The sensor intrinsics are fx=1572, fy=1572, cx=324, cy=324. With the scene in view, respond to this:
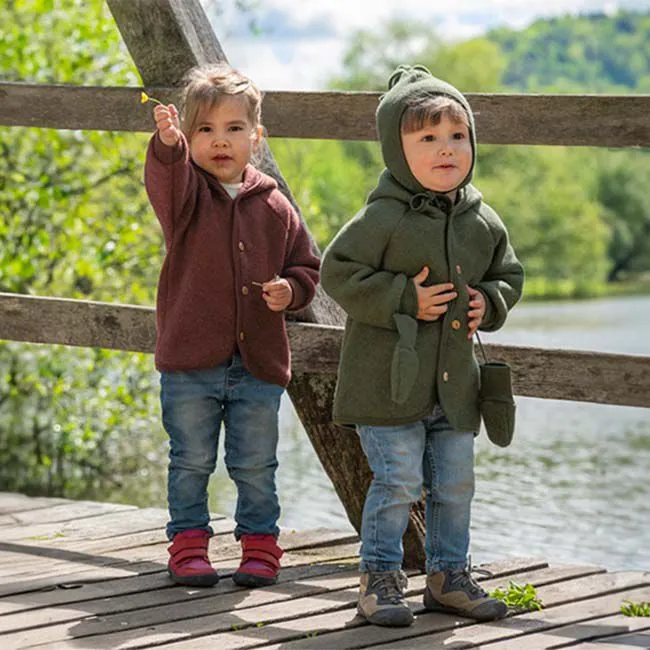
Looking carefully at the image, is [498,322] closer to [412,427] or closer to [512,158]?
[412,427]

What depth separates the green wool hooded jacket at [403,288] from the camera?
3.55 meters

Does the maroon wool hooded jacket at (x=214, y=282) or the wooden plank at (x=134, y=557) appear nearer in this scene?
the maroon wool hooded jacket at (x=214, y=282)

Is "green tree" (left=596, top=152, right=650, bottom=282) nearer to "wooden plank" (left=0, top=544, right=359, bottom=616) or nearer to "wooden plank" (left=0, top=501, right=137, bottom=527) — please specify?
"wooden plank" (left=0, top=501, right=137, bottom=527)

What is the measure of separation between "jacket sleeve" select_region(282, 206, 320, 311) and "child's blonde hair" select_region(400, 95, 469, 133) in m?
0.55

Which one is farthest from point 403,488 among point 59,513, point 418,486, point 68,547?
point 59,513

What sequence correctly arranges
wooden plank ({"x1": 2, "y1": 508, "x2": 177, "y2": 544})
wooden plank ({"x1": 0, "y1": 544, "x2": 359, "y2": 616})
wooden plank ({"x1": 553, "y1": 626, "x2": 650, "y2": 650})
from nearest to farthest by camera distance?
wooden plank ({"x1": 553, "y1": 626, "x2": 650, "y2": 650})
wooden plank ({"x1": 0, "y1": 544, "x2": 359, "y2": 616})
wooden plank ({"x1": 2, "y1": 508, "x2": 177, "y2": 544})

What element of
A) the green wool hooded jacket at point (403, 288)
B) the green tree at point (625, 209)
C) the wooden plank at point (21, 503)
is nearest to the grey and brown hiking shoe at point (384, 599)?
the green wool hooded jacket at point (403, 288)

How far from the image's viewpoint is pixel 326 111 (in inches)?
164

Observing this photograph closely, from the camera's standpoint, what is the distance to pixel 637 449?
10289mm

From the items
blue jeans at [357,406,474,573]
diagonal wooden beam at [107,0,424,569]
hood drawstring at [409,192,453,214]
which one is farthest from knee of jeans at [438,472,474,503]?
hood drawstring at [409,192,453,214]

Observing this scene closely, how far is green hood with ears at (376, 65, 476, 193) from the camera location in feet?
11.8

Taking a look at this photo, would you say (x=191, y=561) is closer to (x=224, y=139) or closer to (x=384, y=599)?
(x=384, y=599)

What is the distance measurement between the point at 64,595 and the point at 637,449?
6951 millimetres

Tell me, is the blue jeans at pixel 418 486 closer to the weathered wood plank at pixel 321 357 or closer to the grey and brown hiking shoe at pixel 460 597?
the grey and brown hiking shoe at pixel 460 597
